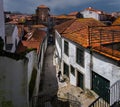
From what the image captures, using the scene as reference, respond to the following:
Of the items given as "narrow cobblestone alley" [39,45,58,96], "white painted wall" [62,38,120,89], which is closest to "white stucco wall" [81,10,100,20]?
"narrow cobblestone alley" [39,45,58,96]

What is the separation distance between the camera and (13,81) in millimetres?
12117

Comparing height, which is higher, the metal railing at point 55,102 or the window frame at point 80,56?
the window frame at point 80,56

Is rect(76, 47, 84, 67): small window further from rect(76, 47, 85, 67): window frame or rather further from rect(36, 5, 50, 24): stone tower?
rect(36, 5, 50, 24): stone tower

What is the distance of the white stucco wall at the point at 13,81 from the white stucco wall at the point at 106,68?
22.4 ft

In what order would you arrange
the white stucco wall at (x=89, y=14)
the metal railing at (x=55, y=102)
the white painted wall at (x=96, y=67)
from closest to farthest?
the white painted wall at (x=96, y=67)
the metal railing at (x=55, y=102)
the white stucco wall at (x=89, y=14)

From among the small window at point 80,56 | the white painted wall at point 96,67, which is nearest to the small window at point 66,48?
the white painted wall at point 96,67

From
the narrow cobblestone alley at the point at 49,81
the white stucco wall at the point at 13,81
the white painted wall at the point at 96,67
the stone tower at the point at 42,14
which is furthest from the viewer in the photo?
the stone tower at the point at 42,14

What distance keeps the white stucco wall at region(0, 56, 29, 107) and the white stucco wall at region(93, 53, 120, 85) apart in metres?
6.81

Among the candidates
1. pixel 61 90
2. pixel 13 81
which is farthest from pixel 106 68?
pixel 13 81

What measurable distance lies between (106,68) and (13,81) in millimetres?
7866

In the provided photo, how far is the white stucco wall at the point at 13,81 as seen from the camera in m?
11.8

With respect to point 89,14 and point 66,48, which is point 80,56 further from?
point 89,14

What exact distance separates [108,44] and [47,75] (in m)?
10.7

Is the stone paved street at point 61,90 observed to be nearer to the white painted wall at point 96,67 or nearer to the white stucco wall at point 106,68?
the white painted wall at point 96,67
